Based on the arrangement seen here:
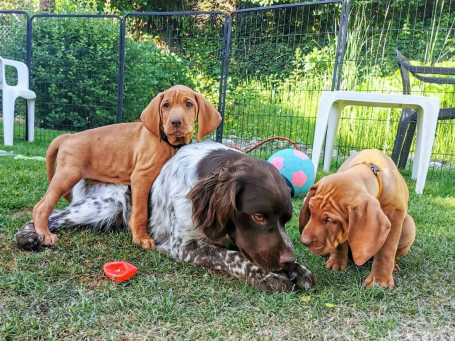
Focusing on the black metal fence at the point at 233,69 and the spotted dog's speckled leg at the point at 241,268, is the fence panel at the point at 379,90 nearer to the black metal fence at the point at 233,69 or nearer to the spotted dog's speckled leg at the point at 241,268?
the black metal fence at the point at 233,69

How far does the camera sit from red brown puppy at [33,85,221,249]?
3088 millimetres

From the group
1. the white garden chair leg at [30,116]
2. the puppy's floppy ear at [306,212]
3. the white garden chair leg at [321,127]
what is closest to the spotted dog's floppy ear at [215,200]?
the puppy's floppy ear at [306,212]

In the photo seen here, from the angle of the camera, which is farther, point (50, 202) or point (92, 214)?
point (92, 214)

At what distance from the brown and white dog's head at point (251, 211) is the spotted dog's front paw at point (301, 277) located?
142 millimetres

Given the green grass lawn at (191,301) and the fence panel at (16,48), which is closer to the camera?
the green grass lawn at (191,301)

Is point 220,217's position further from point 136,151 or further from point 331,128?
point 331,128

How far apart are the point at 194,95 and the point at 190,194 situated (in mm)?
1053

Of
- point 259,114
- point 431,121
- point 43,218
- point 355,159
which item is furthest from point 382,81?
point 43,218

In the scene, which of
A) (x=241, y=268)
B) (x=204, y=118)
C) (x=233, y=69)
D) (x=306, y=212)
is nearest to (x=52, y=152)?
(x=204, y=118)

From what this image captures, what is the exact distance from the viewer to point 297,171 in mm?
4301

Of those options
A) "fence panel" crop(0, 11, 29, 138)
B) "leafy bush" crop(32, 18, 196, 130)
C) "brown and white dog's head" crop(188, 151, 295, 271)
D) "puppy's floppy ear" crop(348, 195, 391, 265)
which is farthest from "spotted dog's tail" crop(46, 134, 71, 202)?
"fence panel" crop(0, 11, 29, 138)

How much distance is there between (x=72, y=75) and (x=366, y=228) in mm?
7580

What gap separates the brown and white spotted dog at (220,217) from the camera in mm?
2326

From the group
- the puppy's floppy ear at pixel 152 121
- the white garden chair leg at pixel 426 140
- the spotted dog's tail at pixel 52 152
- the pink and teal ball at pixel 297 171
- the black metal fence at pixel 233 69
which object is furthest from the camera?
the black metal fence at pixel 233 69
